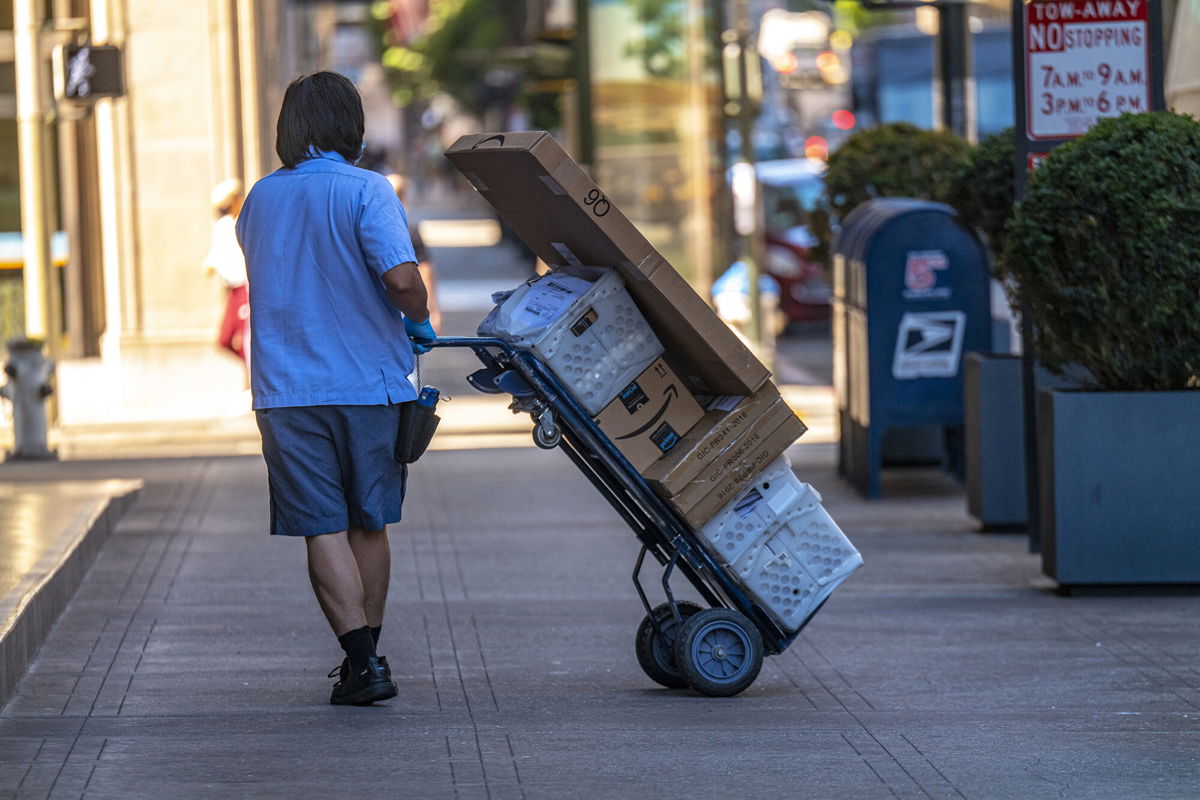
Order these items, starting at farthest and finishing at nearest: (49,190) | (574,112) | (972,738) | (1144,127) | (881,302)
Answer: (574,112)
(49,190)
(881,302)
(1144,127)
(972,738)

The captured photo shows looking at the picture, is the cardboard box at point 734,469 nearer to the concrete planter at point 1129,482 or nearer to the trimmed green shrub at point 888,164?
the concrete planter at point 1129,482

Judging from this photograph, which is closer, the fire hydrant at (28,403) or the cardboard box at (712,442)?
the cardboard box at (712,442)

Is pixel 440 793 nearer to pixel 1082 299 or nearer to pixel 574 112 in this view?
pixel 1082 299

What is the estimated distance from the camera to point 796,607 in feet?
20.1

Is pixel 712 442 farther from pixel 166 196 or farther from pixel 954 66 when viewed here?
pixel 166 196

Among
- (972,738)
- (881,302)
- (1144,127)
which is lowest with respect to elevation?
(972,738)

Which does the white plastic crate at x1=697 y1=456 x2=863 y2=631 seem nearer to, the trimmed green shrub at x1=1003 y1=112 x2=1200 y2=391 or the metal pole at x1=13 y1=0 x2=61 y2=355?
the trimmed green shrub at x1=1003 y1=112 x2=1200 y2=391

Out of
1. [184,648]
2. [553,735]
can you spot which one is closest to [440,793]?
[553,735]

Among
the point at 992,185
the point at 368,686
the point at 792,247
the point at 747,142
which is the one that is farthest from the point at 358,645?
the point at 792,247

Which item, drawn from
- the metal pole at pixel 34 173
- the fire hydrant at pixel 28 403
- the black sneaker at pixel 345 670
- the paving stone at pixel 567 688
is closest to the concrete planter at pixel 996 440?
the paving stone at pixel 567 688

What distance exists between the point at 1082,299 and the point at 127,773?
4182 mm

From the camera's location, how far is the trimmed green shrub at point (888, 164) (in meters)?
12.1

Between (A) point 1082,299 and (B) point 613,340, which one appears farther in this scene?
(A) point 1082,299

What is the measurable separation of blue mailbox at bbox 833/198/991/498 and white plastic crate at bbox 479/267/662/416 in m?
4.95
